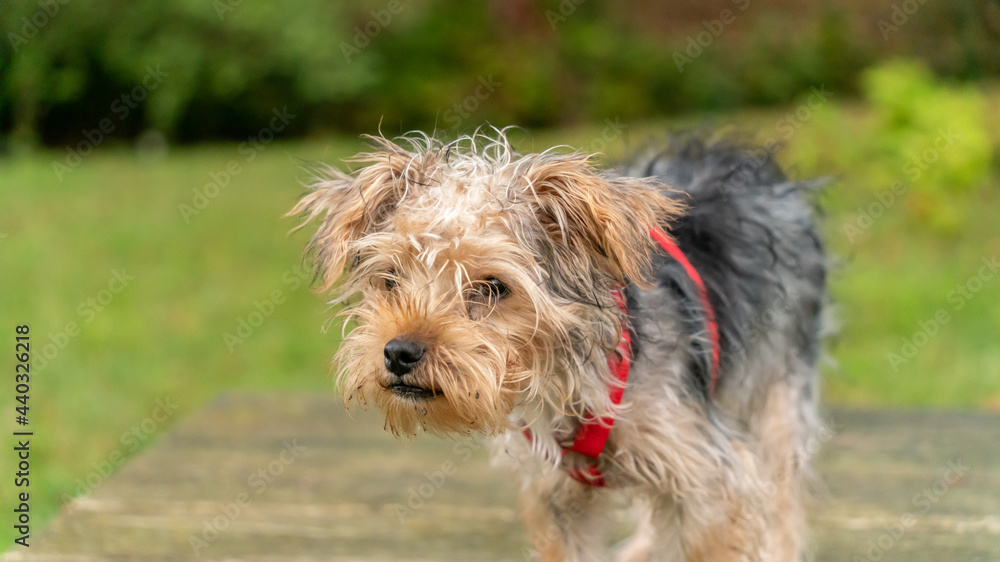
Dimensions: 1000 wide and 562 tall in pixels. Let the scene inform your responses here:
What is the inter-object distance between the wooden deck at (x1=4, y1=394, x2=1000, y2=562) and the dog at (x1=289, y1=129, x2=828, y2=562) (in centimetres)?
81

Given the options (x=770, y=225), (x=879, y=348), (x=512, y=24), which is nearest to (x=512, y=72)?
(x=512, y=24)

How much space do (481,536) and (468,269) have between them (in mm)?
1961

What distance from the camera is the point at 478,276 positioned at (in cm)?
271

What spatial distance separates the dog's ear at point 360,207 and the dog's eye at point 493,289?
391 millimetres

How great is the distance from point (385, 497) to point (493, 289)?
7.40 feet

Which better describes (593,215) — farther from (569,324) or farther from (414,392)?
(414,392)

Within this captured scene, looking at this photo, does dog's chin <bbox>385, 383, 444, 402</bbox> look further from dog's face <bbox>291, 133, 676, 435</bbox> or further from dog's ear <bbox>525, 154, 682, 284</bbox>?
dog's ear <bbox>525, 154, 682, 284</bbox>

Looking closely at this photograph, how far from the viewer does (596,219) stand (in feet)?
8.93

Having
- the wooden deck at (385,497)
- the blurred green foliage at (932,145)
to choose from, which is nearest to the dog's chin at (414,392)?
the wooden deck at (385,497)

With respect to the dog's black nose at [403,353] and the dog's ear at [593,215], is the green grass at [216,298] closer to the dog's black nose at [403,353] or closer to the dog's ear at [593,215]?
the dog's ear at [593,215]

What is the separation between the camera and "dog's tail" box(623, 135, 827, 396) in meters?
3.57

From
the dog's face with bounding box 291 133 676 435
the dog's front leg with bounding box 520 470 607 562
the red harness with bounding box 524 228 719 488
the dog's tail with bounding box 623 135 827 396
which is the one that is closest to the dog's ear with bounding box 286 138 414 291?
the dog's face with bounding box 291 133 676 435

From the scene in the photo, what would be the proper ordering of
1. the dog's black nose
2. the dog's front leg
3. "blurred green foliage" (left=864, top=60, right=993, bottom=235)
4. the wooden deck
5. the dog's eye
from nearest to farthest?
the dog's black nose
the dog's eye
the dog's front leg
the wooden deck
"blurred green foliage" (left=864, top=60, right=993, bottom=235)

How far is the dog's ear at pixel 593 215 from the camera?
2.72 m
